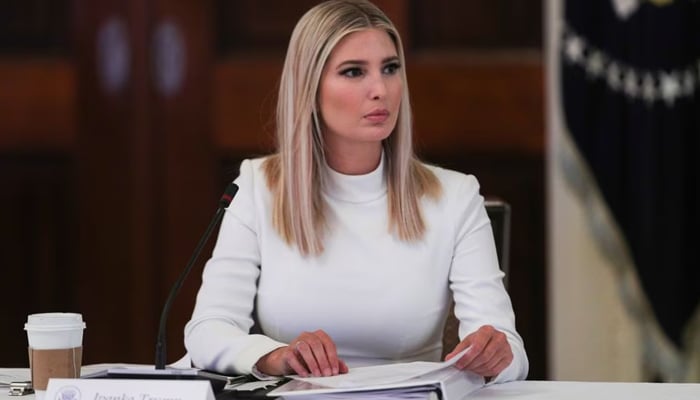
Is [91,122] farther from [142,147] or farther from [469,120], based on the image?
[469,120]

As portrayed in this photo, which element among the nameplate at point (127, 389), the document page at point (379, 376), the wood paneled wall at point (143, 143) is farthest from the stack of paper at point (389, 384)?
the wood paneled wall at point (143, 143)

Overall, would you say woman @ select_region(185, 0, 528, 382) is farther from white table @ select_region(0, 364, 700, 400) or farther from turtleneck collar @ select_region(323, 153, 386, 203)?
white table @ select_region(0, 364, 700, 400)

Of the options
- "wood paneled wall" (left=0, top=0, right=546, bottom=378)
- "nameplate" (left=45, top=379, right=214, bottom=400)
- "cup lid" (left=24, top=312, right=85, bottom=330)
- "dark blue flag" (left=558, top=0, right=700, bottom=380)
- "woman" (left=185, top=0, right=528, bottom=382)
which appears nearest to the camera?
"nameplate" (left=45, top=379, right=214, bottom=400)

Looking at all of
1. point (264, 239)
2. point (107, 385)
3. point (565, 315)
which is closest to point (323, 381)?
point (107, 385)

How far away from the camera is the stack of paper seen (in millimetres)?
1562

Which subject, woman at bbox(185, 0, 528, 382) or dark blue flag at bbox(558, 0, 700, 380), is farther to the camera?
dark blue flag at bbox(558, 0, 700, 380)

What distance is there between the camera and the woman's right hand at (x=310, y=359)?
174cm

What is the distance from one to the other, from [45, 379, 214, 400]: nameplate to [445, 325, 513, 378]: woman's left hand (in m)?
0.41

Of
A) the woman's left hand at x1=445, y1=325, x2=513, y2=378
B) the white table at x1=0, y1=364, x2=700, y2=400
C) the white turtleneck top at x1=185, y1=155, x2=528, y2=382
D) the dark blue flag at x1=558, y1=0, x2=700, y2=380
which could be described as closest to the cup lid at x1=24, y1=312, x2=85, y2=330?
the white table at x1=0, y1=364, x2=700, y2=400

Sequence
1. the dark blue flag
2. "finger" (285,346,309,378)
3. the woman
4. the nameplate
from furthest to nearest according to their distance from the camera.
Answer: the dark blue flag → the woman → "finger" (285,346,309,378) → the nameplate

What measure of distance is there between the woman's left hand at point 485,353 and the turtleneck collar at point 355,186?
0.43 m

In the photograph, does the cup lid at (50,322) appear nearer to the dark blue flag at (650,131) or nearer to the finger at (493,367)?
the finger at (493,367)

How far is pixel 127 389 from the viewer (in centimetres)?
153

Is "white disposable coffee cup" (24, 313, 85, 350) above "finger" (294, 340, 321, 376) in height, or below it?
above
